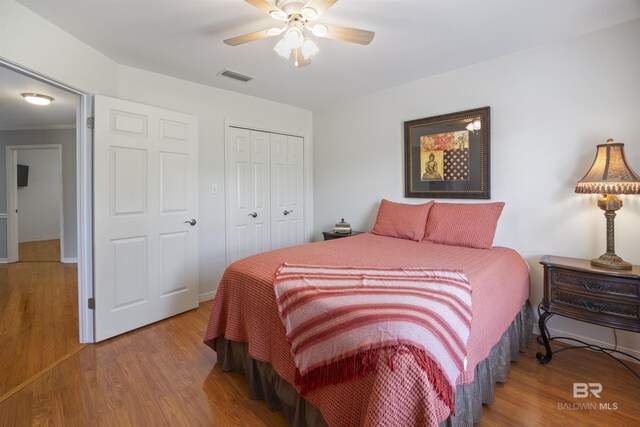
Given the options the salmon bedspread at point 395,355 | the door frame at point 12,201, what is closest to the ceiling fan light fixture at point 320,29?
the salmon bedspread at point 395,355

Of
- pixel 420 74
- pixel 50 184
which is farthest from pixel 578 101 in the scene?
pixel 50 184

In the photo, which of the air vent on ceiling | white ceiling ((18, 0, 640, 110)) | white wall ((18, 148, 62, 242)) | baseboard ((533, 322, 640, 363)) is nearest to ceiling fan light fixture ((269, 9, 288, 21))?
white ceiling ((18, 0, 640, 110))

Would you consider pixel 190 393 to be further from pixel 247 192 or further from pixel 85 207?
pixel 247 192

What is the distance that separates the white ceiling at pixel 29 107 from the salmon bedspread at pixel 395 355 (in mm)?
2556

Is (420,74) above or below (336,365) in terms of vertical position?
above

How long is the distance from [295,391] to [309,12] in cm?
202

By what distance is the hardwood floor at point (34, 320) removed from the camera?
6.71 ft

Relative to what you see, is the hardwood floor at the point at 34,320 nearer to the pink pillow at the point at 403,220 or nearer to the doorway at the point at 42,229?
the doorway at the point at 42,229

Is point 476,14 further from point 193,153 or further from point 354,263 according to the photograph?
point 193,153

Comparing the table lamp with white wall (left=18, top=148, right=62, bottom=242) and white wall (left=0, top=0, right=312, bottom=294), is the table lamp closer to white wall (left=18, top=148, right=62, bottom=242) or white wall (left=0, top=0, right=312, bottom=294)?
white wall (left=0, top=0, right=312, bottom=294)

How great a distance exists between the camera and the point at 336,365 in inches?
44.7

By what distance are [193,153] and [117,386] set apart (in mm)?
2036

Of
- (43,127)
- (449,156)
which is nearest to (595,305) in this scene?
(449,156)

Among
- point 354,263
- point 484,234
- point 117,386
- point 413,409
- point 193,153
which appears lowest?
point 117,386
